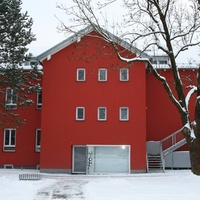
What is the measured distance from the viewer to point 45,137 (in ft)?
86.2

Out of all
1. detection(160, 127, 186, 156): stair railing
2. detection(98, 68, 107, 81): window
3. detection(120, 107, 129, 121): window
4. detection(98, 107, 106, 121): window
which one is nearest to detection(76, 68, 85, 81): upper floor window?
detection(98, 68, 107, 81): window

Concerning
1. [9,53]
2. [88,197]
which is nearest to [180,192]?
[88,197]

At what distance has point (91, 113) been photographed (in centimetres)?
2633

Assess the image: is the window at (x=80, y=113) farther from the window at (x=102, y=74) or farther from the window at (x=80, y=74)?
the window at (x=102, y=74)

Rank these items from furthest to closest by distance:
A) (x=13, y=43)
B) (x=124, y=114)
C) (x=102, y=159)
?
(x=124, y=114), (x=102, y=159), (x=13, y=43)

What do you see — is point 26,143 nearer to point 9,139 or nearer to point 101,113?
point 9,139

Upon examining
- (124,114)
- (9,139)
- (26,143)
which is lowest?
(26,143)

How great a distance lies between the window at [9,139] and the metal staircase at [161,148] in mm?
10834

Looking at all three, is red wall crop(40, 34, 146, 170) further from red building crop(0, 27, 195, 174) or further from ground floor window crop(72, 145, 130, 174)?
ground floor window crop(72, 145, 130, 174)

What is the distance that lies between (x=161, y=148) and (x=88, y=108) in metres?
6.35

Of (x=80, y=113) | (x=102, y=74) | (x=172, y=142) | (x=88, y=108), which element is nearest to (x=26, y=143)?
(x=80, y=113)

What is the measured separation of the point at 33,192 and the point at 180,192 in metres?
6.05

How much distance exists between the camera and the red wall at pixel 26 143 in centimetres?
2861

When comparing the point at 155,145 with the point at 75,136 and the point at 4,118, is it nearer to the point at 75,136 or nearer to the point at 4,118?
the point at 75,136
